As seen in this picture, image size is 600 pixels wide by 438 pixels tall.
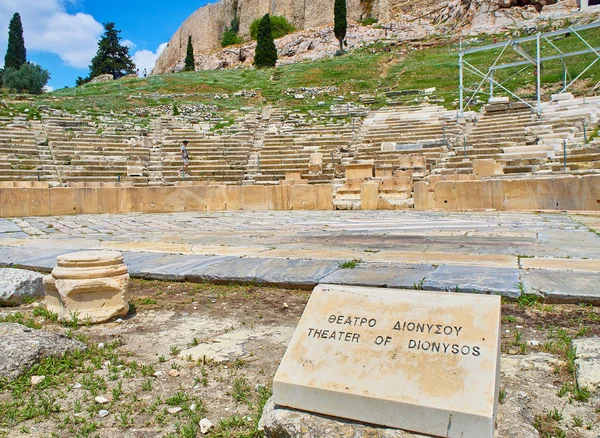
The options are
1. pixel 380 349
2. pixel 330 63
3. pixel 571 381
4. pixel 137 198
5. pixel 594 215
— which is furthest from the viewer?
pixel 330 63

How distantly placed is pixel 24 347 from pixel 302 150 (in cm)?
2181

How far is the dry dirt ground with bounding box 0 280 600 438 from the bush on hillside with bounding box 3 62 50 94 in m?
42.5

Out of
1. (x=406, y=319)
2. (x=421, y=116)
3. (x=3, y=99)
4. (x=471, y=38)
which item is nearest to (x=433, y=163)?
(x=421, y=116)

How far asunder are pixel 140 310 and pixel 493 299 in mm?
2921

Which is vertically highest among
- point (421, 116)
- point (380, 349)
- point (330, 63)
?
point (330, 63)

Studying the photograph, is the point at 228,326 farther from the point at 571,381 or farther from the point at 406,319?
the point at 571,381

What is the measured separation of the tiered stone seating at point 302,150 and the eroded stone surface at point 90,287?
16.4 metres

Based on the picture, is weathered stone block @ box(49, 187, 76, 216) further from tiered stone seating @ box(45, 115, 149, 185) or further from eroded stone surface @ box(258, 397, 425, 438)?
eroded stone surface @ box(258, 397, 425, 438)

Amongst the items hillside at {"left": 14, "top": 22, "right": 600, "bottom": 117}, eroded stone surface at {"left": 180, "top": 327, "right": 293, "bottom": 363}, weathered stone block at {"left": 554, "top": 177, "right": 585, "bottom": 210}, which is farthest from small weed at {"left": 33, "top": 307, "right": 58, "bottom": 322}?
hillside at {"left": 14, "top": 22, "right": 600, "bottom": 117}

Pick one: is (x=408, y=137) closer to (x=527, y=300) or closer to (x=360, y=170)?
(x=360, y=170)

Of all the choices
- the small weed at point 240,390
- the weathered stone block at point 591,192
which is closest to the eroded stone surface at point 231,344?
the small weed at point 240,390

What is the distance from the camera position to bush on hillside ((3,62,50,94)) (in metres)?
40.5

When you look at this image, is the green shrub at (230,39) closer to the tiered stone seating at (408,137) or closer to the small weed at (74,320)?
the tiered stone seating at (408,137)

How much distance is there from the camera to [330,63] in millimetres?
43969
